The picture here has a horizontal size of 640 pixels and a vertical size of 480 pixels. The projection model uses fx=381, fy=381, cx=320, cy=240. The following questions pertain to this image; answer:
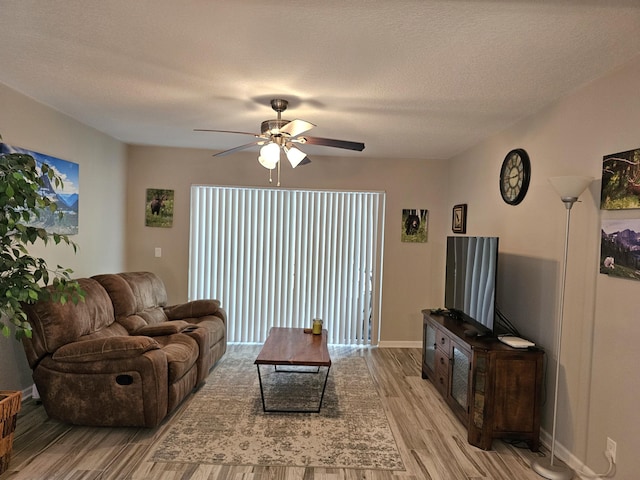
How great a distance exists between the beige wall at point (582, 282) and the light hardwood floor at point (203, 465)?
0.58 m

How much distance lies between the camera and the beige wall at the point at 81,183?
304cm

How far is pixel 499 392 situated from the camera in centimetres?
273

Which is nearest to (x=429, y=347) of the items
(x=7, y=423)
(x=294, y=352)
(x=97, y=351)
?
(x=294, y=352)

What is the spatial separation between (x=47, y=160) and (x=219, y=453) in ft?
9.43

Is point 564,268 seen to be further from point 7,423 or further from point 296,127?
point 7,423

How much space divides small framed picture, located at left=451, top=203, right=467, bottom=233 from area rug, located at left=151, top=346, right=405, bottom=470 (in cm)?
210

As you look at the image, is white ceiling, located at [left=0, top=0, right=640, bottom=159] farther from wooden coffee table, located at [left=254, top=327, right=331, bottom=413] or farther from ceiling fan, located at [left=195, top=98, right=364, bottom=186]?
wooden coffee table, located at [left=254, top=327, right=331, bottom=413]

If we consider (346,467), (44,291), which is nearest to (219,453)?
(346,467)

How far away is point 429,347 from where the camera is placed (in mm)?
4027

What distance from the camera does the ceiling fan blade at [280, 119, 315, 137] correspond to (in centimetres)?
258

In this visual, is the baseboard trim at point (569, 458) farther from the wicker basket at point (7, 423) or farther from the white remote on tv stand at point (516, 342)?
the wicker basket at point (7, 423)

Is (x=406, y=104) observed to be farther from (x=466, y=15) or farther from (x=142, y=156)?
(x=142, y=156)

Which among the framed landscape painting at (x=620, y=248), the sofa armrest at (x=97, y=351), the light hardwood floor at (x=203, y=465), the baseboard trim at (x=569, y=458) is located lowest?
the light hardwood floor at (x=203, y=465)

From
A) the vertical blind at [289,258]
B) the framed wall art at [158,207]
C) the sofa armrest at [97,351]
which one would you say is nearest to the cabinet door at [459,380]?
the vertical blind at [289,258]
